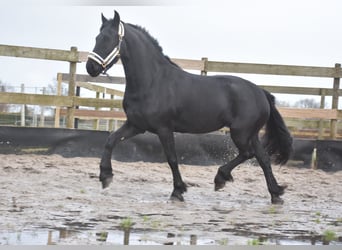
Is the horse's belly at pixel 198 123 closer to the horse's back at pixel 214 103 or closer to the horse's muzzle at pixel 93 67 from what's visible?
the horse's back at pixel 214 103

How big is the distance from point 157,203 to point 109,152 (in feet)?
2.54

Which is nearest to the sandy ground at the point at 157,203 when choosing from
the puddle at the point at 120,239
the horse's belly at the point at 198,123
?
the puddle at the point at 120,239

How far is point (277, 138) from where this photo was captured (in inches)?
267

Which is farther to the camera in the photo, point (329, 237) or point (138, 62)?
point (138, 62)

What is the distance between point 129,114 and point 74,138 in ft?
10.2

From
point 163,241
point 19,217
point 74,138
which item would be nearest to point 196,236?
point 163,241

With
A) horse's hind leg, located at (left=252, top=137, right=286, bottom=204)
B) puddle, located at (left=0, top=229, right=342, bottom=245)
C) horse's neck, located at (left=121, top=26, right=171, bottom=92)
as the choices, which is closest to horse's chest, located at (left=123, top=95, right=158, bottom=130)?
horse's neck, located at (left=121, top=26, right=171, bottom=92)

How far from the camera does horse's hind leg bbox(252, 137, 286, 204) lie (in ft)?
20.1

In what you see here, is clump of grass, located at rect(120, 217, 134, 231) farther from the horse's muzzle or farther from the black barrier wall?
the black barrier wall

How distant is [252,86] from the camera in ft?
21.0

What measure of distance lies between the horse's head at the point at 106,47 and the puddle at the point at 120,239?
209 cm

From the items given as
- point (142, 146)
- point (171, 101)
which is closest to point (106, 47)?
point (171, 101)

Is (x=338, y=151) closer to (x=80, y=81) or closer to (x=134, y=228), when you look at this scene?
(x=80, y=81)

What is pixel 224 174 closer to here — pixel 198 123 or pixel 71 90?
pixel 198 123
